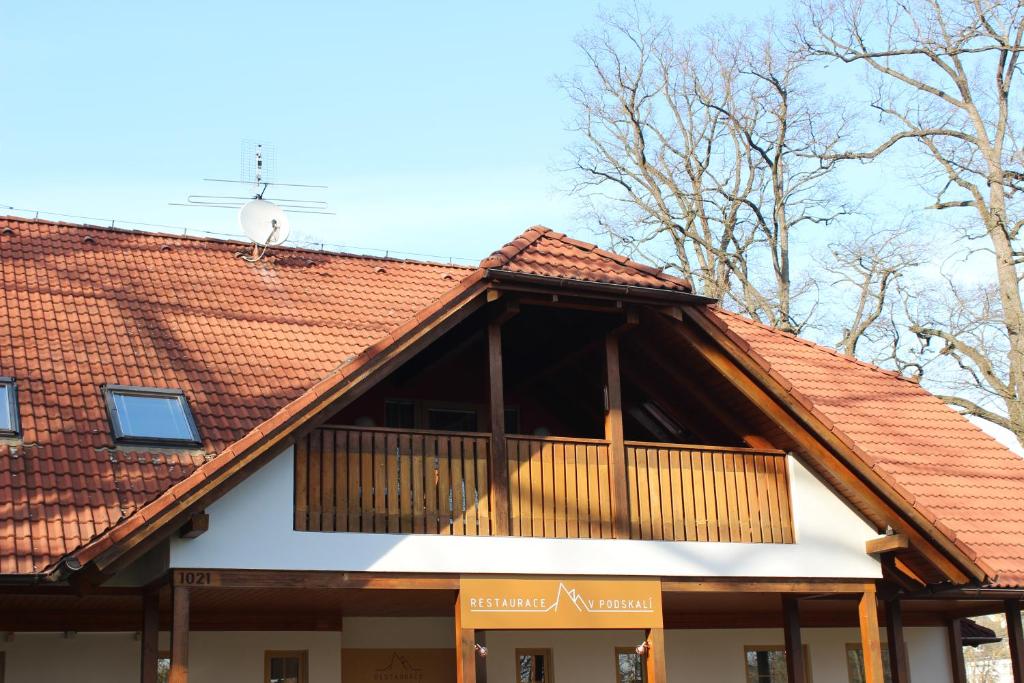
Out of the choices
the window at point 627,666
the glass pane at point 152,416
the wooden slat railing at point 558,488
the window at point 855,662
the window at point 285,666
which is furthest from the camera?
the window at point 855,662

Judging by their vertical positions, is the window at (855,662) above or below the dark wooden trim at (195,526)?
below

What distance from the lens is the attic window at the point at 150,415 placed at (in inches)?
465

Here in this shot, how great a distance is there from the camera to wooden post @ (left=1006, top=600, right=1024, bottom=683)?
598 inches

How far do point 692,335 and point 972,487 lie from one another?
4820mm

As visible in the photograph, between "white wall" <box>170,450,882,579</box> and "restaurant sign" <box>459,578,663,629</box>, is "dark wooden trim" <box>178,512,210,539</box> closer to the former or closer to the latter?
"white wall" <box>170,450,882,579</box>

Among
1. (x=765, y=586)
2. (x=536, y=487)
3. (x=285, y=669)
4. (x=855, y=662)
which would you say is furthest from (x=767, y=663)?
(x=285, y=669)

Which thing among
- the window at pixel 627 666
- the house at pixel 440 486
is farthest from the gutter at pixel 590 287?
the window at pixel 627 666

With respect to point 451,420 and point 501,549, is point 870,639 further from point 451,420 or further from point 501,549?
point 451,420

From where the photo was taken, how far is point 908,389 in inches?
729

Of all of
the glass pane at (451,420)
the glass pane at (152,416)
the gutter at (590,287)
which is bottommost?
the glass pane at (152,416)

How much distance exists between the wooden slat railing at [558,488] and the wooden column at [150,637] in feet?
11.0

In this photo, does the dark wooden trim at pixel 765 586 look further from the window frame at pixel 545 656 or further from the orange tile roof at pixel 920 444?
the window frame at pixel 545 656

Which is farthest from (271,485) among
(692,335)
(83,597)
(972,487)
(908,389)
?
(908,389)

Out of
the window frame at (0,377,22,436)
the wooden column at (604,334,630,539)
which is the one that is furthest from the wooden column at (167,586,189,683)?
the wooden column at (604,334,630,539)
